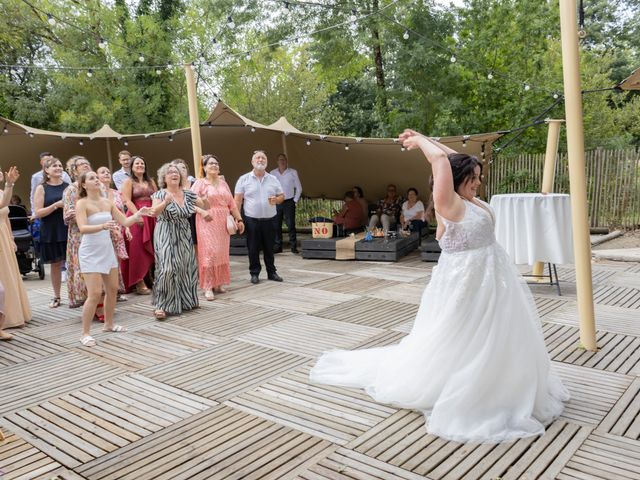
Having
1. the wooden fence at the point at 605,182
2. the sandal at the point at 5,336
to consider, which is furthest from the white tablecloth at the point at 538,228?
the wooden fence at the point at 605,182

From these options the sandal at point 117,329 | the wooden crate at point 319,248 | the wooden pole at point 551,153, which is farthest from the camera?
the wooden crate at point 319,248

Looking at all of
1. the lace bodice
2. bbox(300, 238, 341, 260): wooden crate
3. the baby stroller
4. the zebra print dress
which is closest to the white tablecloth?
the lace bodice

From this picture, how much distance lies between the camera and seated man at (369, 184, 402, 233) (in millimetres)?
9093

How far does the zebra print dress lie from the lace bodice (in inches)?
116

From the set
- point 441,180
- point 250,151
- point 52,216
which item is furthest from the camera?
point 250,151

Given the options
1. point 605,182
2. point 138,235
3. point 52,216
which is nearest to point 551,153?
point 138,235

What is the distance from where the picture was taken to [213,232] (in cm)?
573

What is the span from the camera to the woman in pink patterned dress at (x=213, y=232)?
570cm

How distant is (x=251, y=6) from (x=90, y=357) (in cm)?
1252

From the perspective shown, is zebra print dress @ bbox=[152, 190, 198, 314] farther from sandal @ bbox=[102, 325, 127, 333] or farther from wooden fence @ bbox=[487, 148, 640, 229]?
wooden fence @ bbox=[487, 148, 640, 229]

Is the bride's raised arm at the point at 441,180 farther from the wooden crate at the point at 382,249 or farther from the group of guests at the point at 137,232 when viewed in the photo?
the wooden crate at the point at 382,249

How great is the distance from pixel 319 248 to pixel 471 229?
5.59 m

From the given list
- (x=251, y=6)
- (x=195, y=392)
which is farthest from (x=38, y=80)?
(x=195, y=392)

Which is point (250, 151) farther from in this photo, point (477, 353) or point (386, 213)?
point (477, 353)
